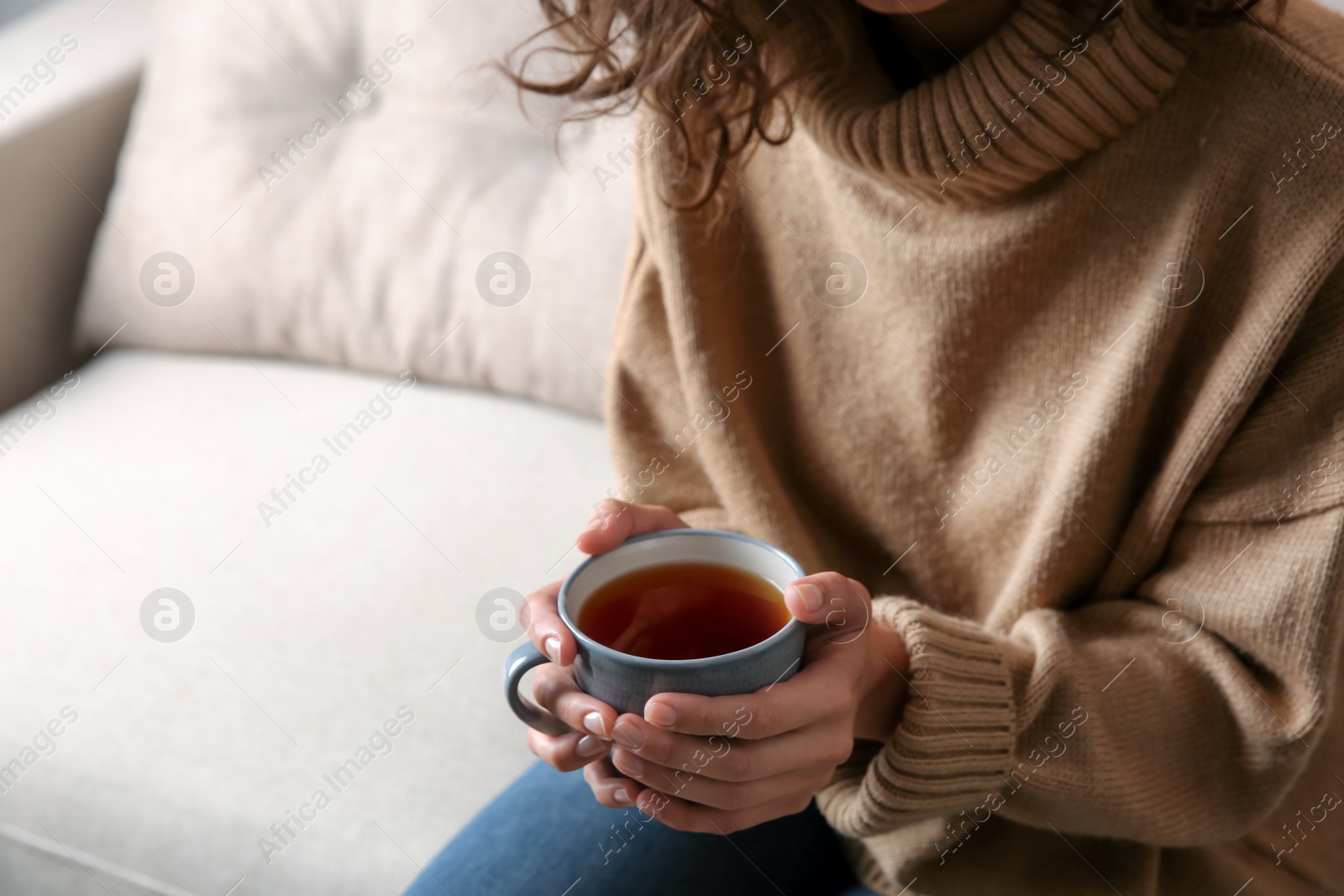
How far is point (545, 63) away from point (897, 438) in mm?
536

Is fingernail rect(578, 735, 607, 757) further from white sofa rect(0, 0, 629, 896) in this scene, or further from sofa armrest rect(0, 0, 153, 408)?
sofa armrest rect(0, 0, 153, 408)

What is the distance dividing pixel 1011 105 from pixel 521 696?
415mm

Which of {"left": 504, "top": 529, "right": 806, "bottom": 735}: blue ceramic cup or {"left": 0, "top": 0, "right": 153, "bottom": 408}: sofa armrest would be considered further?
{"left": 0, "top": 0, "right": 153, "bottom": 408}: sofa armrest

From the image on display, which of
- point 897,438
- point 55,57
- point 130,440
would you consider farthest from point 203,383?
point 897,438

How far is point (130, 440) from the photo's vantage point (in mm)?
1189

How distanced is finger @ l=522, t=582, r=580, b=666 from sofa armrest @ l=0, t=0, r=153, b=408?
1.09 meters

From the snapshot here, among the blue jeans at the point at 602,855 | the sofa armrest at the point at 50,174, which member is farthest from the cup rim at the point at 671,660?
the sofa armrest at the point at 50,174

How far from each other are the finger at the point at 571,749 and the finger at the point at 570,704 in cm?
1

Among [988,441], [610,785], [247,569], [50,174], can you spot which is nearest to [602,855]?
[610,785]

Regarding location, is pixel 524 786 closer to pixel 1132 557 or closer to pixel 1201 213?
pixel 1132 557

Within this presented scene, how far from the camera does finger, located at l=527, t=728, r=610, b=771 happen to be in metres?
0.55

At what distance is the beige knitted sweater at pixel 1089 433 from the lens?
1.90ft

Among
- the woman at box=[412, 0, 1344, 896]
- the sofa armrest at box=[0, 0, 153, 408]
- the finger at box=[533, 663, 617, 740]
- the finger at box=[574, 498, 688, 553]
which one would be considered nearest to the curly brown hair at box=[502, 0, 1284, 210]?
the woman at box=[412, 0, 1344, 896]

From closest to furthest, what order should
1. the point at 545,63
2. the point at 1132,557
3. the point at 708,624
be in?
the point at 708,624, the point at 1132,557, the point at 545,63
